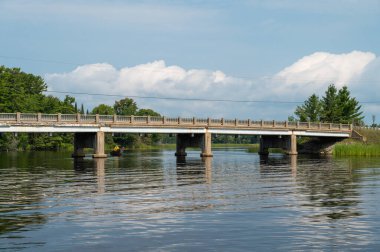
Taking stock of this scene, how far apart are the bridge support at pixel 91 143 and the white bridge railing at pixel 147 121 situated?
219cm

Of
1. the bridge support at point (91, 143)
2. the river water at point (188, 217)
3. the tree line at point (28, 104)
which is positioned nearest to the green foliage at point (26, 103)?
the tree line at point (28, 104)

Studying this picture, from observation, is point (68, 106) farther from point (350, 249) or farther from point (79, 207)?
point (350, 249)

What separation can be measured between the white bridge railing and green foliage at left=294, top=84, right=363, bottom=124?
2096 centimetres

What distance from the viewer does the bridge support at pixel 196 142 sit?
86062mm

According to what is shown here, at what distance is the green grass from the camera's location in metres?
89.6

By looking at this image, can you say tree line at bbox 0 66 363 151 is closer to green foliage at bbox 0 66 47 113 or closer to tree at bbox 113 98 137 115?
green foliage at bbox 0 66 47 113

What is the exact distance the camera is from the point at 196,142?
3509 inches

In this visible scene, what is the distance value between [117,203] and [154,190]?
6605mm

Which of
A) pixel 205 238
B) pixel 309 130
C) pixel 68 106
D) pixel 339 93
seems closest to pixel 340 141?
pixel 309 130

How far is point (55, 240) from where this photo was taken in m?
17.3

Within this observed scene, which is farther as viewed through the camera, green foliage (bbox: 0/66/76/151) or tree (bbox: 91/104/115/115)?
tree (bbox: 91/104/115/115)

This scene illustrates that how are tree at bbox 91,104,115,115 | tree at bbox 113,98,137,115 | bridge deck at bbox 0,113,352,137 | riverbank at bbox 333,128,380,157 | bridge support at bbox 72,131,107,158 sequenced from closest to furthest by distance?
bridge deck at bbox 0,113,352,137, bridge support at bbox 72,131,107,158, riverbank at bbox 333,128,380,157, tree at bbox 91,104,115,115, tree at bbox 113,98,137,115

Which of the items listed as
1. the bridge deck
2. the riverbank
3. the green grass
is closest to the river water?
the bridge deck

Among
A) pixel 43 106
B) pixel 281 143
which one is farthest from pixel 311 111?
pixel 43 106
